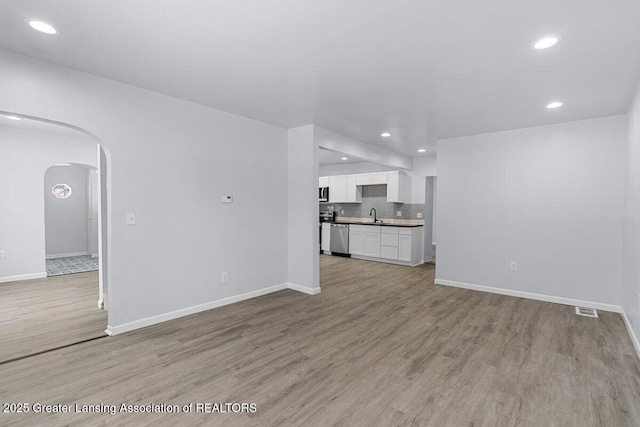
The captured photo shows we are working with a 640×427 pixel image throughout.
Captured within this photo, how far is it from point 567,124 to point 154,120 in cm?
538

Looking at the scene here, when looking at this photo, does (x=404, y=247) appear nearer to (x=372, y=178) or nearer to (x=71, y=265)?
(x=372, y=178)

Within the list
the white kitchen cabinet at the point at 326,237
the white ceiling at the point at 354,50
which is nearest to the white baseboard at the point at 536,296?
the white ceiling at the point at 354,50

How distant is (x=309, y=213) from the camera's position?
15.7 feet

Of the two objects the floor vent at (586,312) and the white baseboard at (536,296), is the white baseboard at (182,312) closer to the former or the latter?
the white baseboard at (536,296)

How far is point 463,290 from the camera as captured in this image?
506cm

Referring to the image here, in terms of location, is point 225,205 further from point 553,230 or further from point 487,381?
point 553,230

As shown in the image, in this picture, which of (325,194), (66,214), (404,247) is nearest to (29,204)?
(66,214)

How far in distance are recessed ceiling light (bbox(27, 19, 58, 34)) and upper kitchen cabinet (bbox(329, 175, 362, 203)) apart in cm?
687

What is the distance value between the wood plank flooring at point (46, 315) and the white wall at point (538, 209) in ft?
17.0

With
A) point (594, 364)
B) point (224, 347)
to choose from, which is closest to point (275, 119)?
point (224, 347)

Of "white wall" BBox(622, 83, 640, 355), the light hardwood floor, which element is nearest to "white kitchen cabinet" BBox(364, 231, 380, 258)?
the light hardwood floor

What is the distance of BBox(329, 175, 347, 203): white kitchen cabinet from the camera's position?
8742 mm

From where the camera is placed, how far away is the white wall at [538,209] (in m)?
4.09

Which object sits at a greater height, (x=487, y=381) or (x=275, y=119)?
(x=275, y=119)
